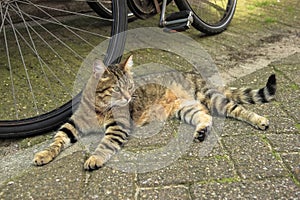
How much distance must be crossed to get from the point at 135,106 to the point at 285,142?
86 centimetres

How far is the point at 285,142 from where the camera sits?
212cm

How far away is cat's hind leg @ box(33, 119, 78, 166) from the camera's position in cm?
198

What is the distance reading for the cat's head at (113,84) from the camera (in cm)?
216

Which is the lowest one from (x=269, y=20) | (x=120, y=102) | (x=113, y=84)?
(x=269, y=20)

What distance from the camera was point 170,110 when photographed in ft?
7.99

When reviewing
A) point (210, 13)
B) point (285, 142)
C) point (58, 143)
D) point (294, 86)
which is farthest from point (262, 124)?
point (210, 13)

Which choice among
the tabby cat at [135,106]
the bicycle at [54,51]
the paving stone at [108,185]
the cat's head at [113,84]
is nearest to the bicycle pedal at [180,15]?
the bicycle at [54,51]

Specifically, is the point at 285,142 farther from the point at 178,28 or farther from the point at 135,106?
the point at 178,28

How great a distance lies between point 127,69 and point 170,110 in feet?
1.28

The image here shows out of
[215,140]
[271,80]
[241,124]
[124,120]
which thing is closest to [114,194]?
[124,120]

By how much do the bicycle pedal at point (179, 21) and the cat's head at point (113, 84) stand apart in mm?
1064

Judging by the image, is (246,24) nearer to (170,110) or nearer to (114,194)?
(170,110)

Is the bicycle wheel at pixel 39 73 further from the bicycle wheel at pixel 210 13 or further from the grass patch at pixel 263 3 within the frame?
the grass patch at pixel 263 3

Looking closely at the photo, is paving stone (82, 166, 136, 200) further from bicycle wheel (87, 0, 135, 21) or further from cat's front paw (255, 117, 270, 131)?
bicycle wheel (87, 0, 135, 21)
